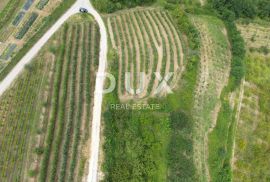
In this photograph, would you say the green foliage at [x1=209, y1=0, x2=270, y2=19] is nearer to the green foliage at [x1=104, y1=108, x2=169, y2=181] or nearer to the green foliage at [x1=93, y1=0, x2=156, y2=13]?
the green foliage at [x1=93, y1=0, x2=156, y2=13]

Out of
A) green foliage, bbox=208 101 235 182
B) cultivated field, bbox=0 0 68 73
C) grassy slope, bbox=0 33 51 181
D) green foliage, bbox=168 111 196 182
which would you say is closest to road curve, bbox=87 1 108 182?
grassy slope, bbox=0 33 51 181

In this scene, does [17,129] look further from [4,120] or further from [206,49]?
[206,49]

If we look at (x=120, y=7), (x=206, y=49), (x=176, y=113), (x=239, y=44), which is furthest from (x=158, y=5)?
(x=176, y=113)

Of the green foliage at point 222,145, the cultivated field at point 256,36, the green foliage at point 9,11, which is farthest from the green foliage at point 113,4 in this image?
the green foliage at point 222,145

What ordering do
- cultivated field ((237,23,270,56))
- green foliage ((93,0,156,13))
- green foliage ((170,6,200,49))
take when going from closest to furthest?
1. green foliage ((170,6,200,49))
2. green foliage ((93,0,156,13))
3. cultivated field ((237,23,270,56))

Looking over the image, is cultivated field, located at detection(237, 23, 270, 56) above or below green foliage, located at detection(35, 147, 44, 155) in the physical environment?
above

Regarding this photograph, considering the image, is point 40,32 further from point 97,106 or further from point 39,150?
point 39,150
